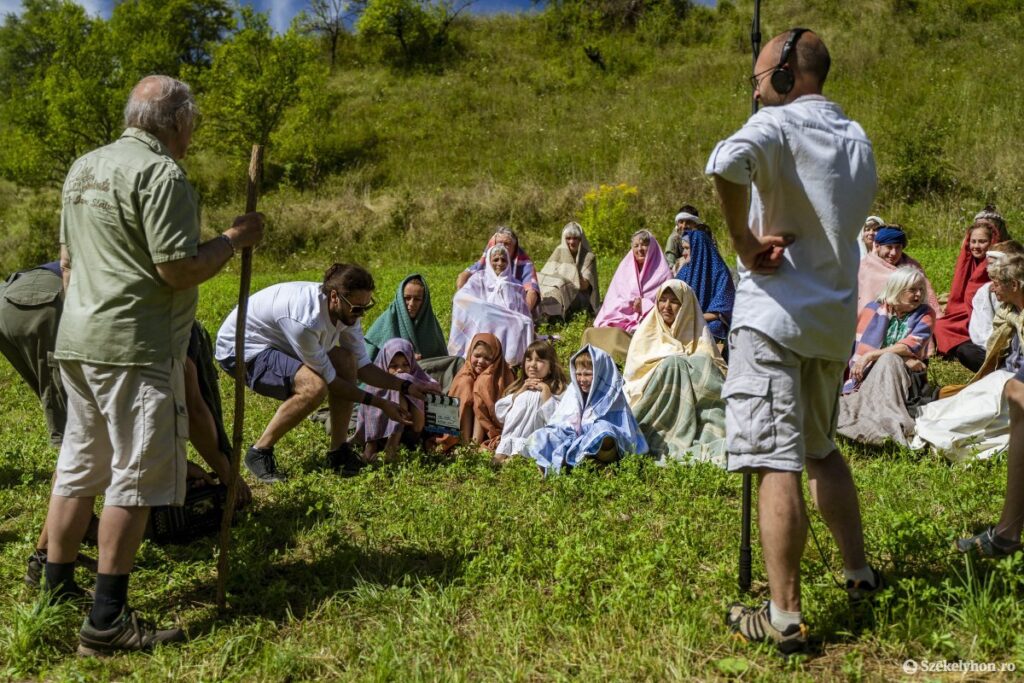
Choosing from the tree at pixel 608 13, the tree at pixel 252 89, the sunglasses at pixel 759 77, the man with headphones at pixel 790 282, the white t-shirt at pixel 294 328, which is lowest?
the white t-shirt at pixel 294 328

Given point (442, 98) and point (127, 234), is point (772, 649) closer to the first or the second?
point (127, 234)

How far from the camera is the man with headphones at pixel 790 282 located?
2660 millimetres

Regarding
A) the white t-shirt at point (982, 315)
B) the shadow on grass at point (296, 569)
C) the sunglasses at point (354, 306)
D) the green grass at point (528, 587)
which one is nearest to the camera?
the green grass at point (528, 587)

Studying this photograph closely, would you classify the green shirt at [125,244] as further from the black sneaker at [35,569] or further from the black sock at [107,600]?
the black sneaker at [35,569]

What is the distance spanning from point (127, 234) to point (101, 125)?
99.9 feet

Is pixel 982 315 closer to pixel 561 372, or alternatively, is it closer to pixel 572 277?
pixel 561 372

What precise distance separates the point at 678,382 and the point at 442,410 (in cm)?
172

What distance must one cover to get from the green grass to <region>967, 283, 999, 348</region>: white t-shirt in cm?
261

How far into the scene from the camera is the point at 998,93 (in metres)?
18.3

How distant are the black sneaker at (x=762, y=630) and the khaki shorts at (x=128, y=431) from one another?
207 centimetres

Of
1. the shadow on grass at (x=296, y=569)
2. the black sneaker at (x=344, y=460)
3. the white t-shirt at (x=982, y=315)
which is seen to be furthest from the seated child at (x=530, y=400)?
the white t-shirt at (x=982, y=315)

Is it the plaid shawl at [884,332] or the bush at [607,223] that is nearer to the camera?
the plaid shawl at [884,332]

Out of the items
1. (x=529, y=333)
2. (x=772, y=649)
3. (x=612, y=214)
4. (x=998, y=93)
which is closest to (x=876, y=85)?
(x=998, y=93)

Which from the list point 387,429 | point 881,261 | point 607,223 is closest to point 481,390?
point 387,429
